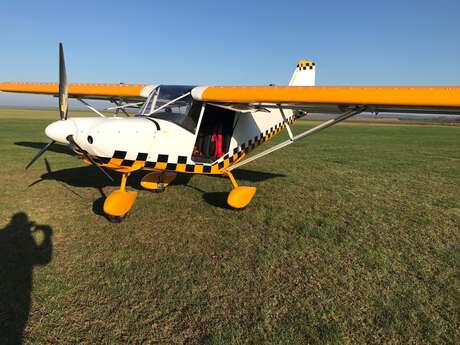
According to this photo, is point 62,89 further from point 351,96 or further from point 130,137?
point 351,96

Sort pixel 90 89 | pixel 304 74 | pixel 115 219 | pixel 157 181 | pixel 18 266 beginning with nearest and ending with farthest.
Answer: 1. pixel 18 266
2. pixel 115 219
3. pixel 157 181
4. pixel 90 89
5. pixel 304 74

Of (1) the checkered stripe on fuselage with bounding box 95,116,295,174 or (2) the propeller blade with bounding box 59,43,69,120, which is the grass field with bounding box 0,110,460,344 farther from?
(2) the propeller blade with bounding box 59,43,69,120

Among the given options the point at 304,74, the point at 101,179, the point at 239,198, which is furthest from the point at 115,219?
the point at 304,74

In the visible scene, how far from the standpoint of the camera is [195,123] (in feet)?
18.1

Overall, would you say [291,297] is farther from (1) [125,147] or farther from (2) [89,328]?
(1) [125,147]

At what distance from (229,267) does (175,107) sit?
310cm

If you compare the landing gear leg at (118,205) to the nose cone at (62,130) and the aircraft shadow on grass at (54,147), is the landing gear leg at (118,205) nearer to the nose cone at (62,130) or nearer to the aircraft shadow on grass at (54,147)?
the nose cone at (62,130)

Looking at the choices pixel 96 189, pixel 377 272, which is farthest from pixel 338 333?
pixel 96 189

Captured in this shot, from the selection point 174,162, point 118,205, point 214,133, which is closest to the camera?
point 118,205

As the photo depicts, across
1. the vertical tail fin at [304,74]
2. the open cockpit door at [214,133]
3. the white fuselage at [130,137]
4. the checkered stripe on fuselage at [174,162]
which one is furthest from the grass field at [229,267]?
the vertical tail fin at [304,74]

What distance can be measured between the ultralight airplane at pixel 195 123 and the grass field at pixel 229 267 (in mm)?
742

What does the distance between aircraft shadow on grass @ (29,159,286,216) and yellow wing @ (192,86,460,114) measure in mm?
1944

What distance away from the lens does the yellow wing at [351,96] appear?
393cm

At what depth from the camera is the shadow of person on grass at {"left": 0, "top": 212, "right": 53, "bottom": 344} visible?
259 cm
